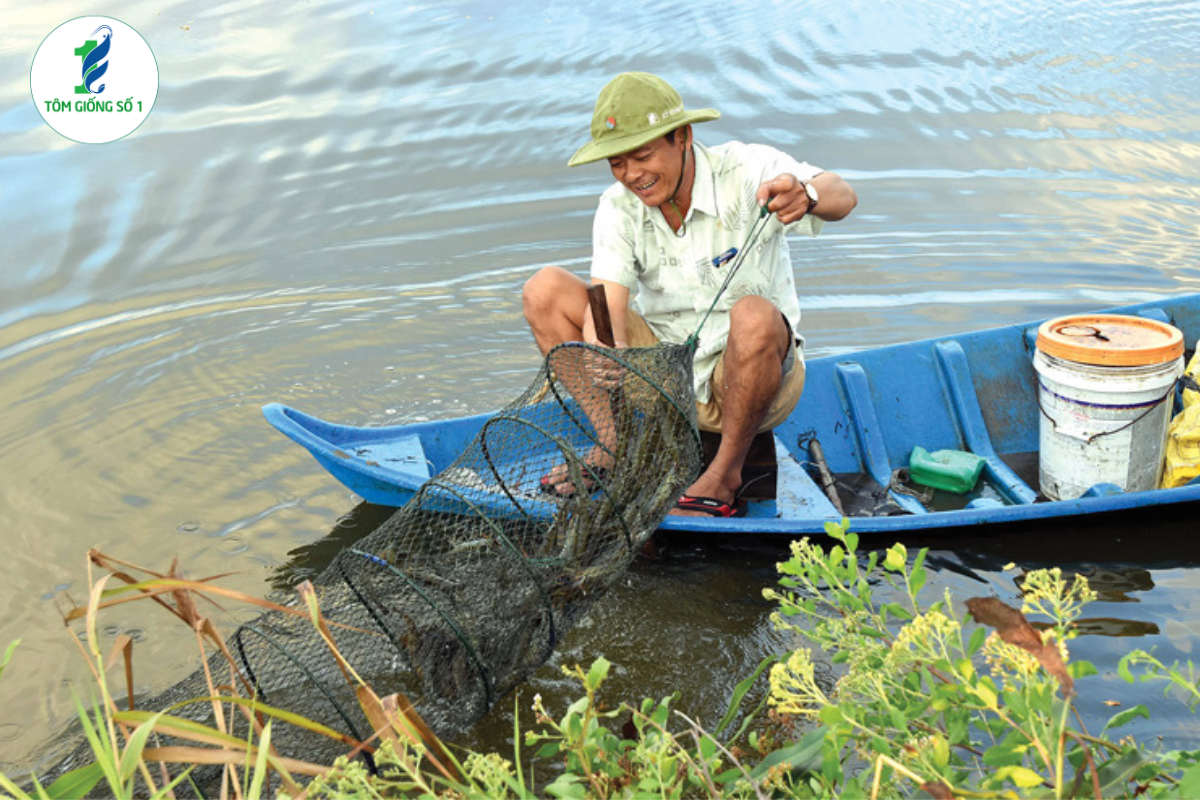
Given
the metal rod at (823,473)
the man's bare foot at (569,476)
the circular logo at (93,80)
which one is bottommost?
the metal rod at (823,473)

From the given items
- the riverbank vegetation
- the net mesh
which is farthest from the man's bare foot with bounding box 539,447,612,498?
the riverbank vegetation

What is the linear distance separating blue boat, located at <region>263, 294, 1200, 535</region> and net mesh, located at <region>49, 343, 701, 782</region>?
0.70 meters

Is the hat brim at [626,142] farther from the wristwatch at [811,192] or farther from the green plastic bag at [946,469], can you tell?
the green plastic bag at [946,469]

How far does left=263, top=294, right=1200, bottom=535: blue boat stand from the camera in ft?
15.4

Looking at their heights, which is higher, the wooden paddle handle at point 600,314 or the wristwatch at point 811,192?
the wristwatch at point 811,192

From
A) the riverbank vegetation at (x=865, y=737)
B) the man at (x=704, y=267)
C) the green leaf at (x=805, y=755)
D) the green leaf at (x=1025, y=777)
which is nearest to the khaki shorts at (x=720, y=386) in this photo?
the man at (x=704, y=267)

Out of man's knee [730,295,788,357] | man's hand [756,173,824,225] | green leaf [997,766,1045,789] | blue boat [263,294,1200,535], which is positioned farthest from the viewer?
blue boat [263,294,1200,535]

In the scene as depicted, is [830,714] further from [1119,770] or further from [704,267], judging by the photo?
[704,267]

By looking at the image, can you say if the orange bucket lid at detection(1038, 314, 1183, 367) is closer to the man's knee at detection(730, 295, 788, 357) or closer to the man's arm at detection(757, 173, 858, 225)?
the man's arm at detection(757, 173, 858, 225)

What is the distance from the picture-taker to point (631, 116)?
3.98m

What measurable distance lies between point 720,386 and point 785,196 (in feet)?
2.81

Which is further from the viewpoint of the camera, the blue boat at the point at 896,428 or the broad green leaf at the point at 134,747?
the blue boat at the point at 896,428

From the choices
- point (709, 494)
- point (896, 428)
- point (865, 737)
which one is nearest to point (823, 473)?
point (896, 428)

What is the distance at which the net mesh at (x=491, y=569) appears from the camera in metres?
3.26
